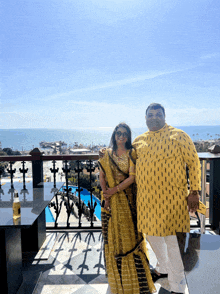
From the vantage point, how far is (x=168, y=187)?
152cm

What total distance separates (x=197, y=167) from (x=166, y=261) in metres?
0.81

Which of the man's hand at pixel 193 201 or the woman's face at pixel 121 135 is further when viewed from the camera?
the woman's face at pixel 121 135

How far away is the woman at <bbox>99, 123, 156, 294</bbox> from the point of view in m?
1.63

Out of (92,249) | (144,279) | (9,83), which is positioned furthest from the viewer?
(9,83)

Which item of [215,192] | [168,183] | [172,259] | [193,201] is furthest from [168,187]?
[215,192]

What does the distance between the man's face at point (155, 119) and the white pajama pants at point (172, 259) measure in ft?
2.80

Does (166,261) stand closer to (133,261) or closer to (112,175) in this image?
(133,261)

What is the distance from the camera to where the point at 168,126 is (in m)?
1.65

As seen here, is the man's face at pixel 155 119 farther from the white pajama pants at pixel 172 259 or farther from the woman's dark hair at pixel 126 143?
the white pajama pants at pixel 172 259

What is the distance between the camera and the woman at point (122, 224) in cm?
163

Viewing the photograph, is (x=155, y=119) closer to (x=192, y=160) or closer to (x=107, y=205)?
(x=192, y=160)

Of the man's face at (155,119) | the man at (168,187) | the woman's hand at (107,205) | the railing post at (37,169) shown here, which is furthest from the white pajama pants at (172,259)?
the railing post at (37,169)

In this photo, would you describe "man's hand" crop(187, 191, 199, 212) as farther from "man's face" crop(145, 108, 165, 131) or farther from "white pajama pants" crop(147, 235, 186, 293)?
"man's face" crop(145, 108, 165, 131)

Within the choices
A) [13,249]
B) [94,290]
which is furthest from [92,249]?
[13,249]
